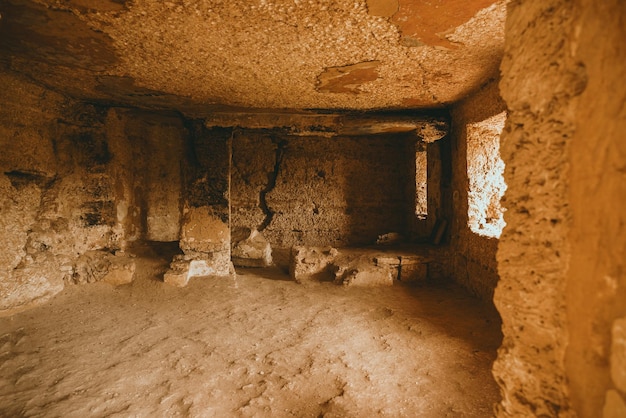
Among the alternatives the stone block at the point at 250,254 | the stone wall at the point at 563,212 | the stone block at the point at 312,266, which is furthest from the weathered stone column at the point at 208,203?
the stone wall at the point at 563,212

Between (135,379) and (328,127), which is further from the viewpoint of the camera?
(328,127)

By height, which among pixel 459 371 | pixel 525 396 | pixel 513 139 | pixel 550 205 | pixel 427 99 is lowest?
pixel 459 371

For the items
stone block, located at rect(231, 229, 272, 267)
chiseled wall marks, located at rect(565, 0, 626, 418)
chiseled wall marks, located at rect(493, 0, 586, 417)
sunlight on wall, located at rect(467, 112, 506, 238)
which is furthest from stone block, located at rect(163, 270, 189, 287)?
chiseled wall marks, located at rect(565, 0, 626, 418)

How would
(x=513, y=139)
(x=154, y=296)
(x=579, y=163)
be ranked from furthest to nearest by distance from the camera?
(x=154, y=296) < (x=513, y=139) < (x=579, y=163)

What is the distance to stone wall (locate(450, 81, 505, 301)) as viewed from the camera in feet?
12.2

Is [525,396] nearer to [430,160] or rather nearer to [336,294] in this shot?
[336,294]

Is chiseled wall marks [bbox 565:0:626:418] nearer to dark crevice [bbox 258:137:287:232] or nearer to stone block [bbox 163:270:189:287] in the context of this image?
stone block [bbox 163:270:189:287]

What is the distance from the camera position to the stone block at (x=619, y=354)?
2.61ft

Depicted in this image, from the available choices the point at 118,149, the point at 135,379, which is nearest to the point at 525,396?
the point at 135,379

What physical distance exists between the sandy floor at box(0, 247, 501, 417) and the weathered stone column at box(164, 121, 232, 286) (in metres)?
0.58

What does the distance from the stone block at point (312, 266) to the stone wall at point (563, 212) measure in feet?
12.0

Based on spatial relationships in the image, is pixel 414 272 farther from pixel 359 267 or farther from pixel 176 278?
pixel 176 278

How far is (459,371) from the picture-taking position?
8.29 ft

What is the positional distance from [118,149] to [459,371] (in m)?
4.95
